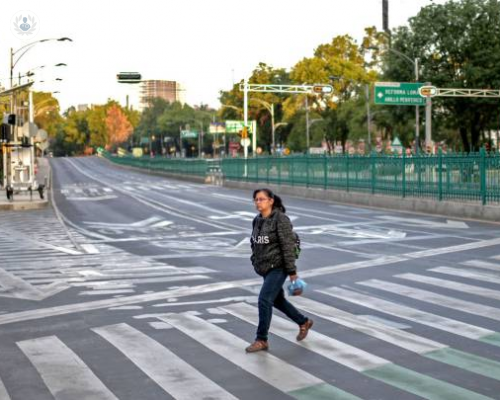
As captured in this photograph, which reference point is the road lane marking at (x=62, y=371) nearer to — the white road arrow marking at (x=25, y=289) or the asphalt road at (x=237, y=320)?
the asphalt road at (x=237, y=320)

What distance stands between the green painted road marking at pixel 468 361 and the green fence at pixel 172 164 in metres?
56.5

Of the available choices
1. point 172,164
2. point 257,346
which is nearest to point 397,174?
point 257,346

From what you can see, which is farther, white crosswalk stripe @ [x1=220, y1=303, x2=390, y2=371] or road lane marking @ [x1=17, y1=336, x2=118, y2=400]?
white crosswalk stripe @ [x1=220, y1=303, x2=390, y2=371]

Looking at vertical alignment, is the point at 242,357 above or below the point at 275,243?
below

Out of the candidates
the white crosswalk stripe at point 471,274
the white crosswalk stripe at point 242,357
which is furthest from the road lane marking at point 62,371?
the white crosswalk stripe at point 471,274

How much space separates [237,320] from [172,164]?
71.0 metres

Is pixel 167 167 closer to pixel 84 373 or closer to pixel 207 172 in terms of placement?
pixel 207 172

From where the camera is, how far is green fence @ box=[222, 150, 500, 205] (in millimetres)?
23438

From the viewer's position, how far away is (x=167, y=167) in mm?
82750

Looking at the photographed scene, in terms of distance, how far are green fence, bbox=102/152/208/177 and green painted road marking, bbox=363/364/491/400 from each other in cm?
5711

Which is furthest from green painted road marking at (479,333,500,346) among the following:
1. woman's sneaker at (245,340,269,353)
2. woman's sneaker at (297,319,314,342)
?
woman's sneaker at (245,340,269,353)

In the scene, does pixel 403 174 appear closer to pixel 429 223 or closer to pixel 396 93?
pixel 429 223

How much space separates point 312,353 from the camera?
777 cm

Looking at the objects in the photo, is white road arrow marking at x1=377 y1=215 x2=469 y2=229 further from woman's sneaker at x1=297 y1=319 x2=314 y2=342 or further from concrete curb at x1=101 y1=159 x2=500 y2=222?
woman's sneaker at x1=297 y1=319 x2=314 y2=342
